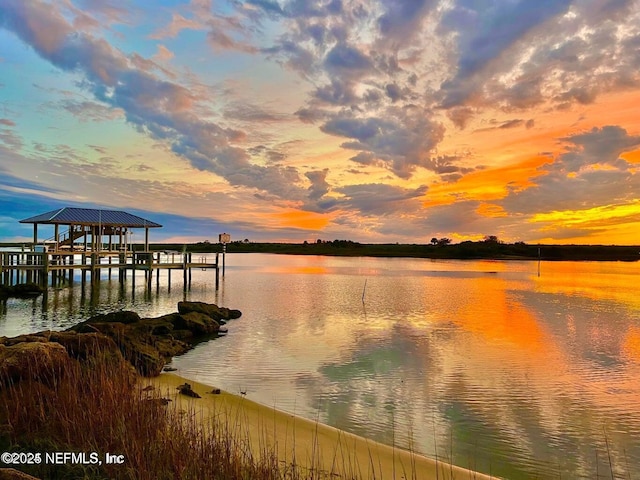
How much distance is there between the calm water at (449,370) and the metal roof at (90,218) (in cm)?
1088

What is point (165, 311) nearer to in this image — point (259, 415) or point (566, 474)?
point (259, 415)

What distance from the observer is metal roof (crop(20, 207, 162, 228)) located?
36.9m

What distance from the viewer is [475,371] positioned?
13.6 m

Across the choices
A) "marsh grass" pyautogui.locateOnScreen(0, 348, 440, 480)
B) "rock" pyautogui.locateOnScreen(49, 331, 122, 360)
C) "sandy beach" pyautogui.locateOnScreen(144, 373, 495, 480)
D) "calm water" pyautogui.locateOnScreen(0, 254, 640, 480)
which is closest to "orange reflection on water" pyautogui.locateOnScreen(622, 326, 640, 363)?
"calm water" pyautogui.locateOnScreen(0, 254, 640, 480)

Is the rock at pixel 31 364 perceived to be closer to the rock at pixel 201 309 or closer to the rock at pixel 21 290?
the rock at pixel 201 309

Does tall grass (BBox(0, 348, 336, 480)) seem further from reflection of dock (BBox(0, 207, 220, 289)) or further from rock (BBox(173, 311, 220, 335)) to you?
reflection of dock (BBox(0, 207, 220, 289))

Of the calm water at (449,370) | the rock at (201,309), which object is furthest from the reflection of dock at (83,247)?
the rock at (201,309)

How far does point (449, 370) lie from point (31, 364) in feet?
36.3

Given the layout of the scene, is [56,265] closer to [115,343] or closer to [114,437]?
[115,343]

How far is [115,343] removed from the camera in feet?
36.8

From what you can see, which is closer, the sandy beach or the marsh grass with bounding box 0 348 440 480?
the marsh grass with bounding box 0 348 440 480

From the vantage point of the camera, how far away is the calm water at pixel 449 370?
8461mm

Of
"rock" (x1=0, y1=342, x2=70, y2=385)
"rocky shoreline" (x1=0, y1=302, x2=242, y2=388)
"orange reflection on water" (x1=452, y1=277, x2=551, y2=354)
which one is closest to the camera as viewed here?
"rock" (x1=0, y1=342, x2=70, y2=385)

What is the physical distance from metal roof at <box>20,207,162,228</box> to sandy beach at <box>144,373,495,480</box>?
107 feet
